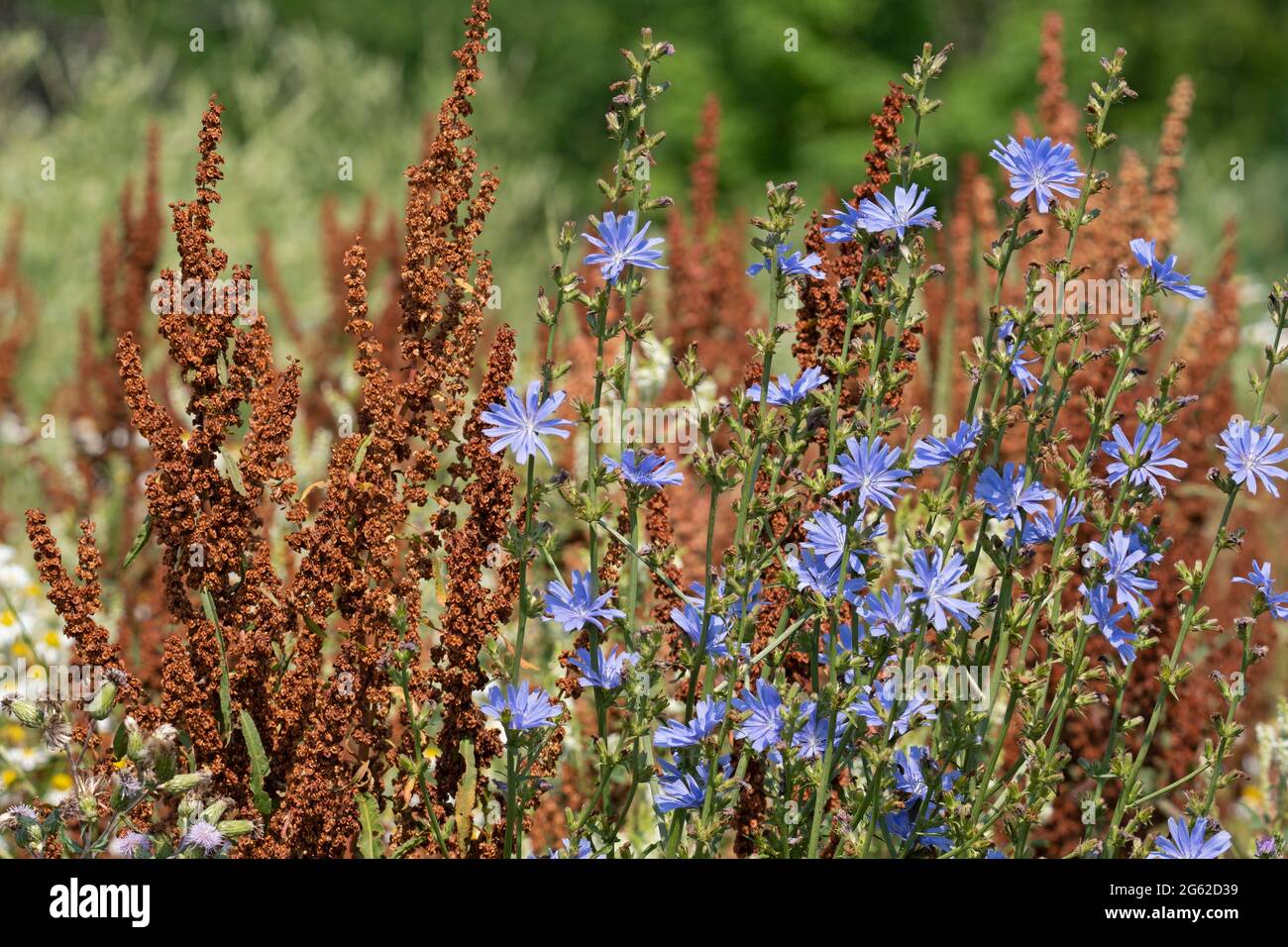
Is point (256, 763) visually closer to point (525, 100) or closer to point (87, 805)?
point (87, 805)

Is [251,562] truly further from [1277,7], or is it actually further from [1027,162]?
[1277,7]

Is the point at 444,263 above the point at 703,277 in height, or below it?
below

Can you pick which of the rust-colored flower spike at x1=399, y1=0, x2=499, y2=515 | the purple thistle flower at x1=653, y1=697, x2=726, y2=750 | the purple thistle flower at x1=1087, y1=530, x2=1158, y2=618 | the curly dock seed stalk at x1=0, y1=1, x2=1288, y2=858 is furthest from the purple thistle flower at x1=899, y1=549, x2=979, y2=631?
the rust-colored flower spike at x1=399, y1=0, x2=499, y2=515

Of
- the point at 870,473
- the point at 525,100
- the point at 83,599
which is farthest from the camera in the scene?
the point at 525,100

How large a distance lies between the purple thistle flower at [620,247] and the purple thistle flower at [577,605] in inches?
18.5

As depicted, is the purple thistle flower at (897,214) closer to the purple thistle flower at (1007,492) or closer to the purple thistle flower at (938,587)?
the purple thistle flower at (1007,492)

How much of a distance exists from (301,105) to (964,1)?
469 inches

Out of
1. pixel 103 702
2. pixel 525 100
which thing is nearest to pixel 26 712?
pixel 103 702

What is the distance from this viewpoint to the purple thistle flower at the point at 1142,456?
2141mm

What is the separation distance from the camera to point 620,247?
2215 mm

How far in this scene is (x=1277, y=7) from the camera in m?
23.1

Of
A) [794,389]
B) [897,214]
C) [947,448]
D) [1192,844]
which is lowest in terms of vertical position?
[1192,844]

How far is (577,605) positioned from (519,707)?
18 cm

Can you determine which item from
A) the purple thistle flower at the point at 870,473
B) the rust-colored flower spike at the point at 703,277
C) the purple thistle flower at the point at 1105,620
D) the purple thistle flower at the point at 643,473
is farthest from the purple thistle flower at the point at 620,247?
the rust-colored flower spike at the point at 703,277
